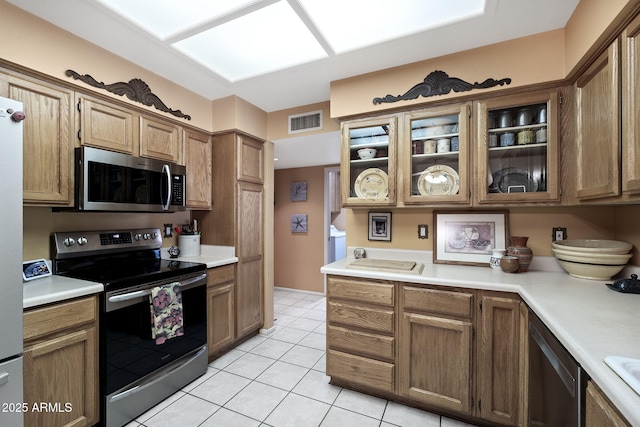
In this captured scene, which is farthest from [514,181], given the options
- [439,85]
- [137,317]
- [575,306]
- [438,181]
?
[137,317]

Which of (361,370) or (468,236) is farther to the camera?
(468,236)

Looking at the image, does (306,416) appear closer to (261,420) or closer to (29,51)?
(261,420)

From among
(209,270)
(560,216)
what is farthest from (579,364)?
(209,270)

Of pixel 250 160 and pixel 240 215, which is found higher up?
pixel 250 160

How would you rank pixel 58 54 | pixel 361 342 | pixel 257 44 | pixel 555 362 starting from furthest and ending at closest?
pixel 361 342, pixel 257 44, pixel 58 54, pixel 555 362

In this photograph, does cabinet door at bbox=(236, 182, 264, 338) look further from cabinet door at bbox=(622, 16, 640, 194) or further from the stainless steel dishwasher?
cabinet door at bbox=(622, 16, 640, 194)

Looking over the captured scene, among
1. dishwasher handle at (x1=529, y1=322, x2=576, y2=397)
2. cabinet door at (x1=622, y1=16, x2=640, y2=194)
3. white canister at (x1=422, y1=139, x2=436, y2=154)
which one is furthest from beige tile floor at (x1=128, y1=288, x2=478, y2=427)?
white canister at (x1=422, y1=139, x2=436, y2=154)

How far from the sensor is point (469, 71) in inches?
79.3

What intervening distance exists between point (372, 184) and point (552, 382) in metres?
1.65

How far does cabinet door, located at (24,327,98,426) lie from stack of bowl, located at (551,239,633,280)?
116 inches

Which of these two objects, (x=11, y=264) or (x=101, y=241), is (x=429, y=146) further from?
(x=101, y=241)

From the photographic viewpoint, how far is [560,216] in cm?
204

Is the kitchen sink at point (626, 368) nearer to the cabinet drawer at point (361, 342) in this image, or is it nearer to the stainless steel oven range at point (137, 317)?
the cabinet drawer at point (361, 342)

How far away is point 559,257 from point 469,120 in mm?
1111
